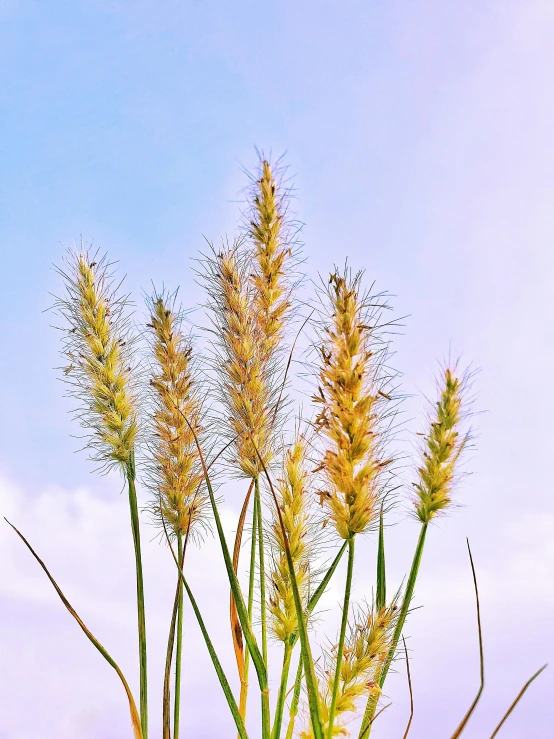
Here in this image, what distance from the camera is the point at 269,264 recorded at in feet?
10.1

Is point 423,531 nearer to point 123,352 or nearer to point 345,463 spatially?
point 345,463

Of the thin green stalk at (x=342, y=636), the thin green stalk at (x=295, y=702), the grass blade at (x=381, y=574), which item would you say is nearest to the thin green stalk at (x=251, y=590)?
the thin green stalk at (x=295, y=702)

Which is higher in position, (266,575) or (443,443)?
(443,443)

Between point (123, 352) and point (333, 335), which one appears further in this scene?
point (123, 352)

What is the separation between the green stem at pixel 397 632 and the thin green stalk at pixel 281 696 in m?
0.27

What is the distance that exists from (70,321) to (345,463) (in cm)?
143

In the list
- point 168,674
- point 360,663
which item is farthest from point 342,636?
point 168,674

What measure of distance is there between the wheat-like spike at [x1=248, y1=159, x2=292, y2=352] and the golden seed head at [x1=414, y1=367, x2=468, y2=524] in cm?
70

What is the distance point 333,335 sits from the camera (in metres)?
2.47

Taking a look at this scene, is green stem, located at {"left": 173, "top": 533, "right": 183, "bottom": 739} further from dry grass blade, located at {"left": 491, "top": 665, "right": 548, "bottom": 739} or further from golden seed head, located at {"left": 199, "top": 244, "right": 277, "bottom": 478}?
dry grass blade, located at {"left": 491, "top": 665, "right": 548, "bottom": 739}

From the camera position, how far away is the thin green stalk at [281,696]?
99.2 inches

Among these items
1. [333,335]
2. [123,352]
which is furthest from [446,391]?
[123,352]

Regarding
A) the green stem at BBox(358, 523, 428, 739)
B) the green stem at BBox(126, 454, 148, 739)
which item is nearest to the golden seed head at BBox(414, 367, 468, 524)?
the green stem at BBox(358, 523, 428, 739)

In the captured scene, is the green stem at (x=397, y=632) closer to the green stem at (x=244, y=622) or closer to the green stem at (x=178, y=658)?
the green stem at (x=244, y=622)
